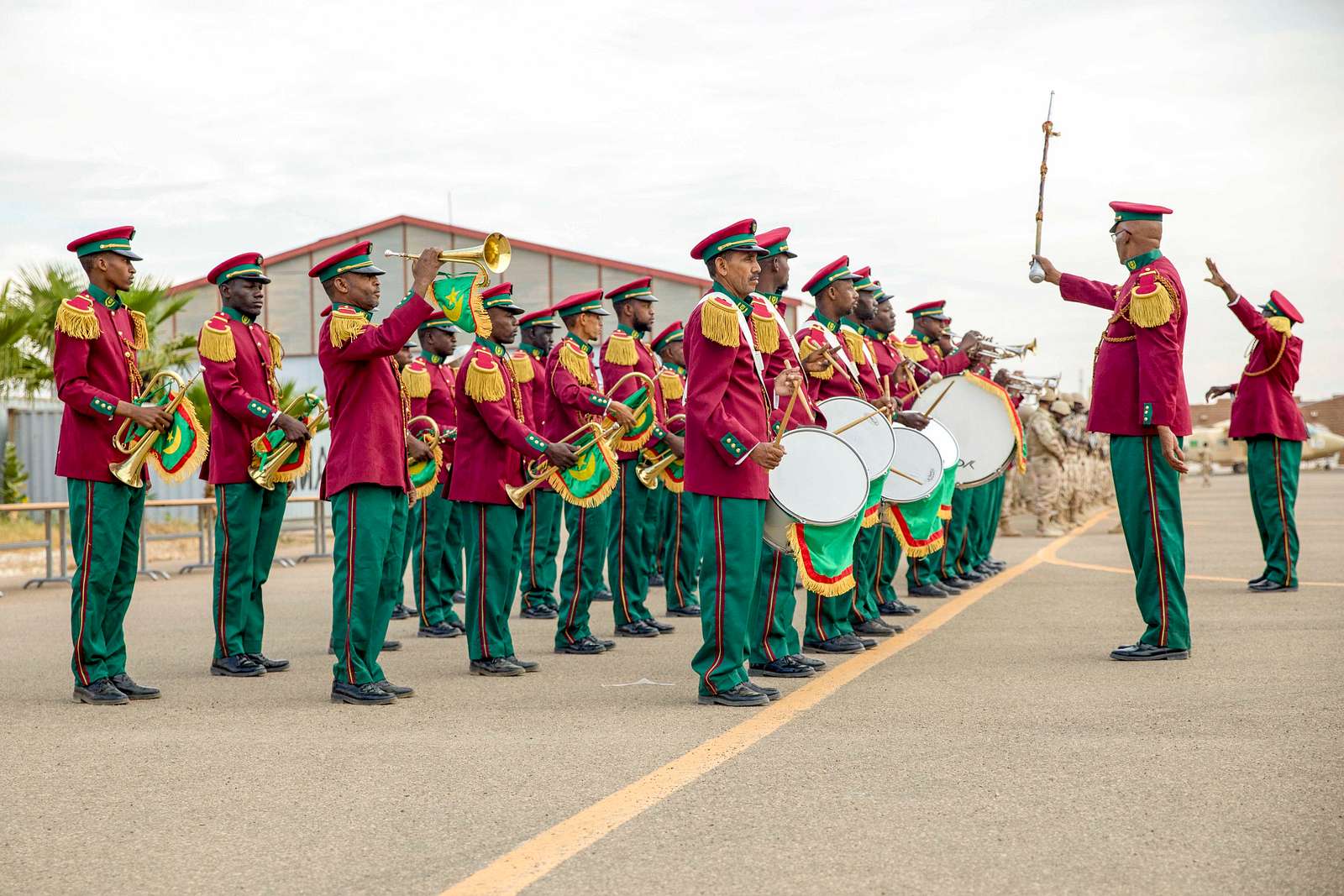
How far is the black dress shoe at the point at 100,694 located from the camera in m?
6.75

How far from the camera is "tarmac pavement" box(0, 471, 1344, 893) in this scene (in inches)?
148

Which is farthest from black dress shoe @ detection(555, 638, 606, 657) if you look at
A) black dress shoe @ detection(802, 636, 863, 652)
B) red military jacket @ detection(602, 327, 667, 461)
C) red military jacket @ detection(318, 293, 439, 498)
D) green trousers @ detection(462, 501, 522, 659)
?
red military jacket @ detection(318, 293, 439, 498)

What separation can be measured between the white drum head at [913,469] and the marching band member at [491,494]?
83.6 inches

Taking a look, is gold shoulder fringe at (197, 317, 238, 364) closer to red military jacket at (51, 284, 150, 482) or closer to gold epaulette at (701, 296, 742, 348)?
red military jacket at (51, 284, 150, 482)

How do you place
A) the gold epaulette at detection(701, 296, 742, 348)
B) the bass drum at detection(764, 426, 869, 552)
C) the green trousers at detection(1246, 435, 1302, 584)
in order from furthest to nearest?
the green trousers at detection(1246, 435, 1302, 584)
the bass drum at detection(764, 426, 869, 552)
the gold epaulette at detection(701, 296, 742, 348)

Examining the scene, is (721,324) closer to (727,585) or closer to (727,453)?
(727,453)

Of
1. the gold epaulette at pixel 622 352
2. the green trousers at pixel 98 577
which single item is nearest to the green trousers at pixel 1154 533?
the gold epaulette at pixel 622 352

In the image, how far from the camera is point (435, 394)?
1029 cm

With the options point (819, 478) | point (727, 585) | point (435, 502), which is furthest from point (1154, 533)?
point (435, 502)

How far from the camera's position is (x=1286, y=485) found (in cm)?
1119

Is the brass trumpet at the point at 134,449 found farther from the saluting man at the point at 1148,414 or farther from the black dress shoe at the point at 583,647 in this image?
the saluting man at the point at 1148,414

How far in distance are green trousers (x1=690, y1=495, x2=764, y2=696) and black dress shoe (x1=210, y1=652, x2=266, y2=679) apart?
8.92ft

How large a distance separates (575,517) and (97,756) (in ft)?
13.2

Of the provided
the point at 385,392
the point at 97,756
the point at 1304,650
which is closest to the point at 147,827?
the point at 97,756
